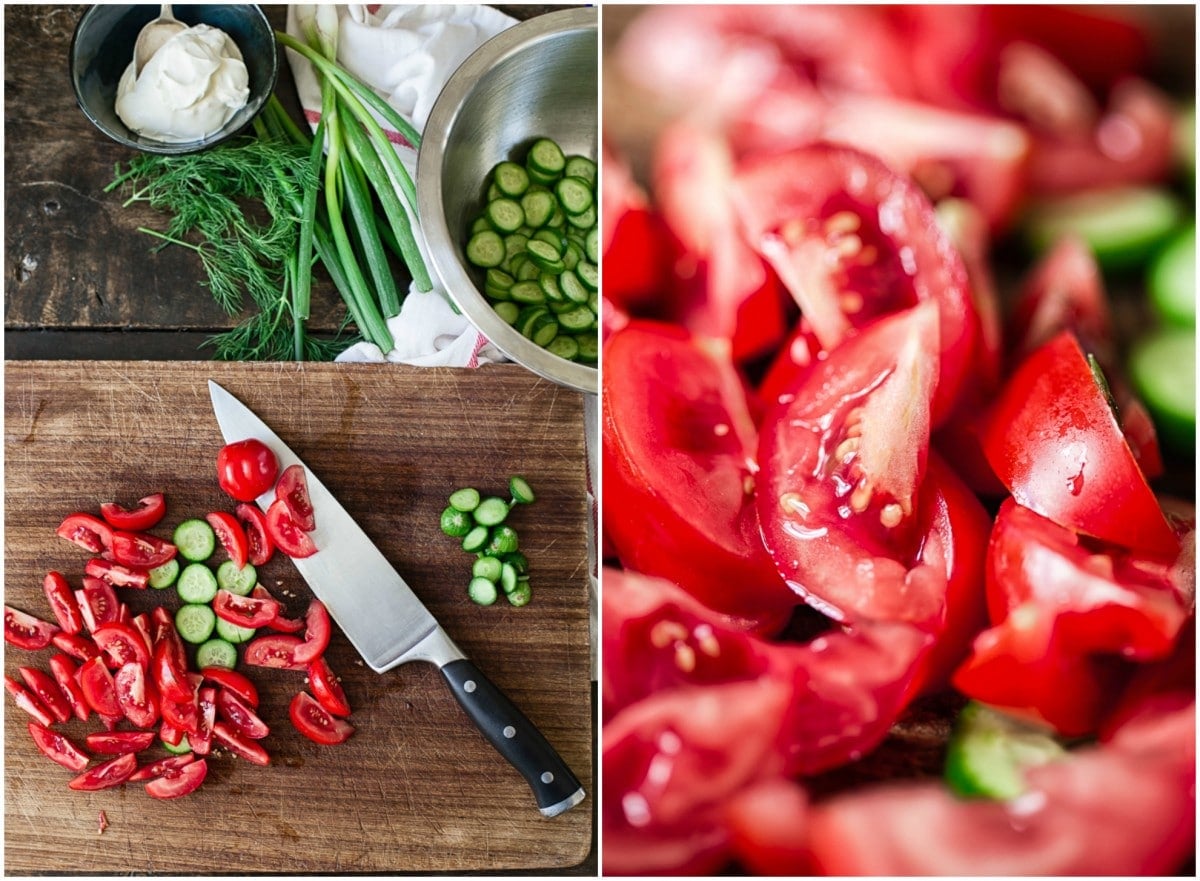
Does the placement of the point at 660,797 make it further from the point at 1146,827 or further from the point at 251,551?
the point at 251,551

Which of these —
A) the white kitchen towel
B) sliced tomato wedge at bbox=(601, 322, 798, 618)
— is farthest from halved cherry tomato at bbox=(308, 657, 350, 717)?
sliced tomato wedge at bbox=(601, 322, 798, 618)

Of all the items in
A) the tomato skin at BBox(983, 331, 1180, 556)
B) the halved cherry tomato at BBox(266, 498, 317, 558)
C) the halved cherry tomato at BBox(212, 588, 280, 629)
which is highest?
the tomato skin at BBox(983, 331, 1180, 556)

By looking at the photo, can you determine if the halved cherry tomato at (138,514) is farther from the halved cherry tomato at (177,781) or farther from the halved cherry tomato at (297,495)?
the halved cherry tomato at (177,781)

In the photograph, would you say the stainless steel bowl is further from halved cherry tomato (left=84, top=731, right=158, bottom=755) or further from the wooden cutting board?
halved cherry tomato (left=84, top=731, right=158, bottom=755)

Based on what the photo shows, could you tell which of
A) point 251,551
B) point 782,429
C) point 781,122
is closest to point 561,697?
point 251,551

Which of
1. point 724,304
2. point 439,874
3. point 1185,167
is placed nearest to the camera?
point 1185,167

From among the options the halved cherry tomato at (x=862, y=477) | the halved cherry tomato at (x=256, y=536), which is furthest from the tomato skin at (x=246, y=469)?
the halved cherry tomato at (x=862, y=477)
